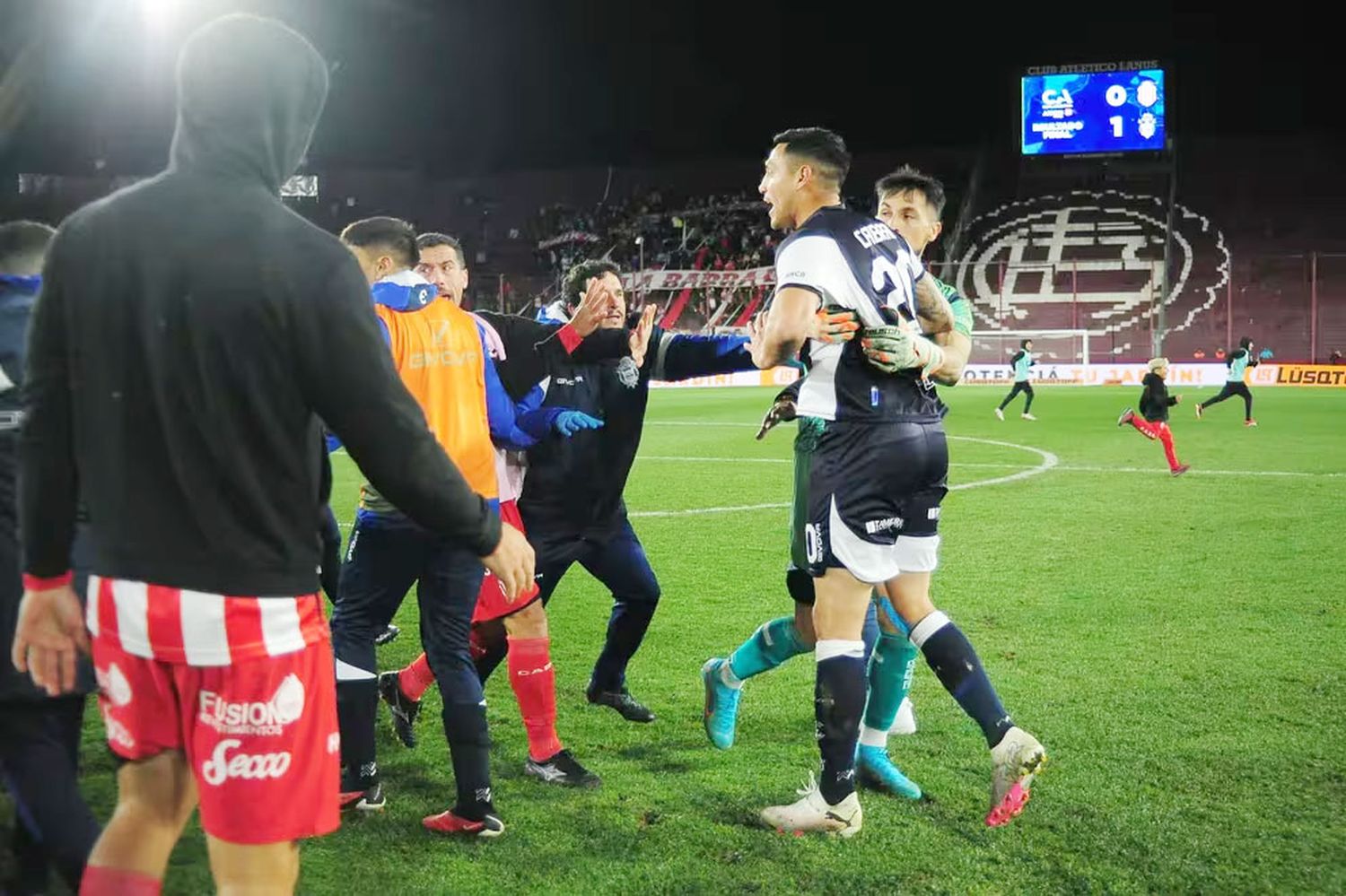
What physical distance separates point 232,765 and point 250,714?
97mm

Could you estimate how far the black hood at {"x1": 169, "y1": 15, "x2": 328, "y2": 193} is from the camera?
2.19 m

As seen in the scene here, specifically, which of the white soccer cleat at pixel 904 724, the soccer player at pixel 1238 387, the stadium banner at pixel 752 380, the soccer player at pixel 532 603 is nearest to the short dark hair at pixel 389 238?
the soccer player at pixel 532 603

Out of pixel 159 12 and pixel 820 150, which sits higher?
pixel 159 12

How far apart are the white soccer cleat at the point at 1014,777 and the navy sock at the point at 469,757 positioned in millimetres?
1652

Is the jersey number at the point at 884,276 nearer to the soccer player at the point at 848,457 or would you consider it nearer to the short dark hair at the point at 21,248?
the soccer player at the point at 848,457

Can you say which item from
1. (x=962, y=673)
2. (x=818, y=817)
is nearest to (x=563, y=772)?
(x=818, y=817)

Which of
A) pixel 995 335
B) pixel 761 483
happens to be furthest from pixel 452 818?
pixel 995 335

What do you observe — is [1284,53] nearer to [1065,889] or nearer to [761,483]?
[761,483]

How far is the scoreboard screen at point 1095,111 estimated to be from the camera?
44.8 metres

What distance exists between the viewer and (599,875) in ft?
11.8

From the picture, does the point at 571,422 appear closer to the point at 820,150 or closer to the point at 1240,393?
the point at 820,150

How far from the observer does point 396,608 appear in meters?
4.17

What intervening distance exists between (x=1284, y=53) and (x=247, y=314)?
2364 inches

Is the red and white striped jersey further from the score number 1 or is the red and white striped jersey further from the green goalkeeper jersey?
the score number 1
